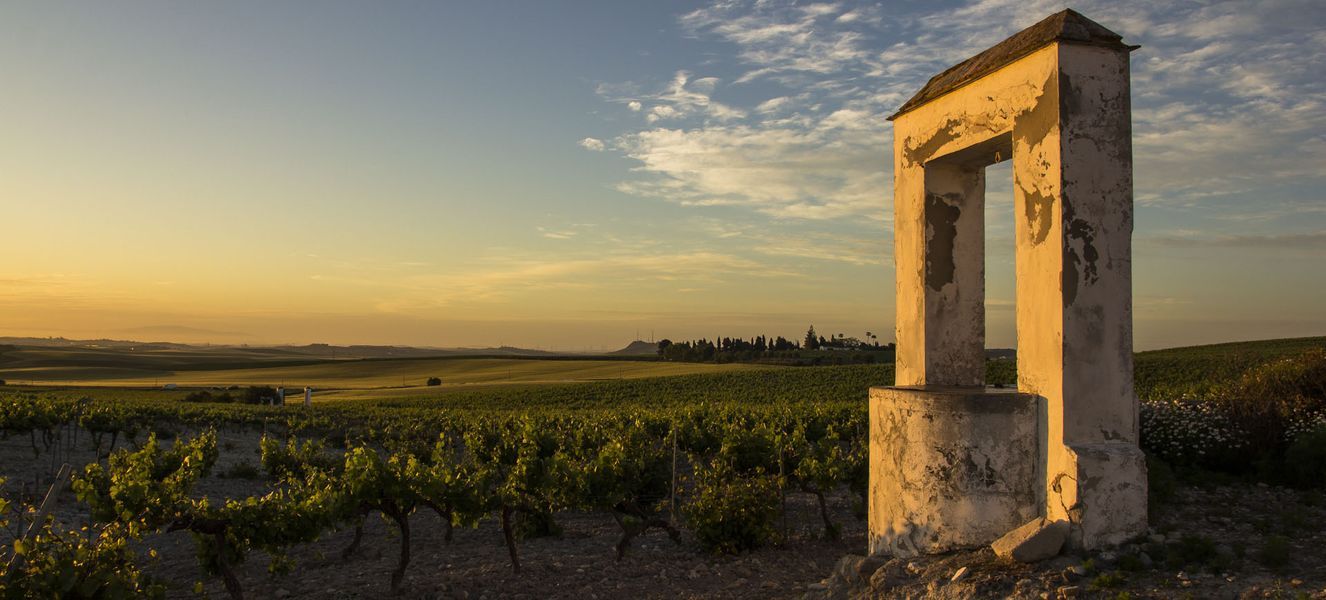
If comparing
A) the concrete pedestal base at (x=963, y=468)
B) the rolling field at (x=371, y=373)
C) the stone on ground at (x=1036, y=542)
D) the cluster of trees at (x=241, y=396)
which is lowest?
Answer: the cluster of trees at (x=241, y=396)

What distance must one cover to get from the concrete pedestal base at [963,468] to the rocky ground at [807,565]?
0.30 metres

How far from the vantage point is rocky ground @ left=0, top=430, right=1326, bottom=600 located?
6.77 metres

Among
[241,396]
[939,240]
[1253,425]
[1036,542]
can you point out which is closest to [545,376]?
[241,396]

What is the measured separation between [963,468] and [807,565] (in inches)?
159

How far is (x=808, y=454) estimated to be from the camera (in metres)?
15.0

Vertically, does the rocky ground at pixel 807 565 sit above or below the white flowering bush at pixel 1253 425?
below

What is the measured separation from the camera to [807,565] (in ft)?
37.0

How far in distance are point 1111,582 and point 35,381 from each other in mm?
101622

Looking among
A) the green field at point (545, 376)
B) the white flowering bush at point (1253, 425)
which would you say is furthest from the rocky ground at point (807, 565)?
the green field at point (545, 376)

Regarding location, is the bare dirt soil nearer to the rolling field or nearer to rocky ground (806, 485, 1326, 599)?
rocky ground (806, 485, 1326, 599)

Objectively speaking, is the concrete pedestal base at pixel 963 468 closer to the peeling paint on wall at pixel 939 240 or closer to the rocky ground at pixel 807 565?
the rocky ground at pixel 807 565

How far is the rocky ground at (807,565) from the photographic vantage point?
6766 mm

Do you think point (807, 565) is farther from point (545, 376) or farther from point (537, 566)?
point (545, 376)

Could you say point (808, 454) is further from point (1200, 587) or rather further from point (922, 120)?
point (1200, 587)
